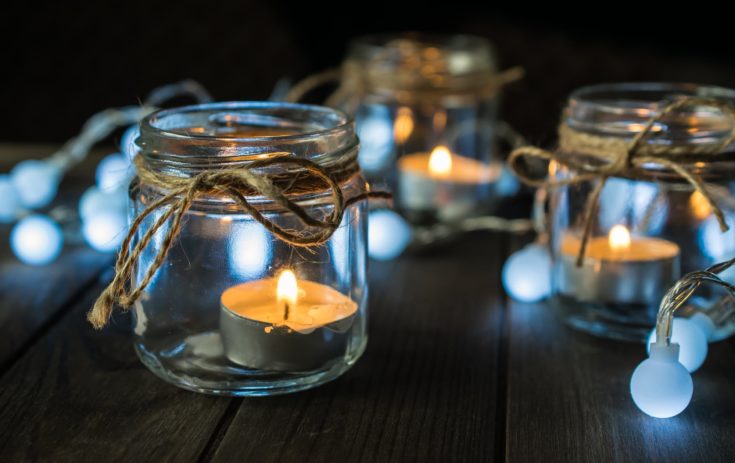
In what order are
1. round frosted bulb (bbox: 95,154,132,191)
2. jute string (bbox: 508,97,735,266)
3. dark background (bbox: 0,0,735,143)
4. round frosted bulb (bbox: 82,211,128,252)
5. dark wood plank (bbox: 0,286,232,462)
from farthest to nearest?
dark background (bbox: 0,0,735,143) → round frosted bulb (bbox: 95,154,132,191) → round frosted bulb (bbox: 82,211,128,252) → jute string (bbox: 508,97,735,266) → dark wood plank (bbox: 0,286,232,462)

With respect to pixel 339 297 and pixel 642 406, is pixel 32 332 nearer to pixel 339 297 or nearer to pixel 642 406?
pixel 339 297

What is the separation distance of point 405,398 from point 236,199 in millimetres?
198

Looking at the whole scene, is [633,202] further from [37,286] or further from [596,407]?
[37,286]

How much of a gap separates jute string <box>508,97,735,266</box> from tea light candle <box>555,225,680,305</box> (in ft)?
0.05

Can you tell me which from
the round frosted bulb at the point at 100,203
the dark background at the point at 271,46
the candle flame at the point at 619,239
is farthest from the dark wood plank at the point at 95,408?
the dark background at the point at 271,46

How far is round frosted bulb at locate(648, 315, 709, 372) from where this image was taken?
67cm

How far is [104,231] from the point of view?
938mm

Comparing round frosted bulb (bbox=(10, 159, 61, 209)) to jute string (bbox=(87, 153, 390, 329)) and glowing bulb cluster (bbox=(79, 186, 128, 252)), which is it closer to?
glowing bulb cluster (bbox=(79, 186, 128, 252))

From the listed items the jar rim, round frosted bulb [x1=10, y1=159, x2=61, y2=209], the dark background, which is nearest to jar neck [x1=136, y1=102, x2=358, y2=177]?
the jar rim

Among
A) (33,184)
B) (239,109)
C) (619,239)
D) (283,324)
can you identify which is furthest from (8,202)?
(619,239)

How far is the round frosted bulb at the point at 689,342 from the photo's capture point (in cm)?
67

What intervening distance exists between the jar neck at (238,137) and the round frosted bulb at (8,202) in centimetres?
43

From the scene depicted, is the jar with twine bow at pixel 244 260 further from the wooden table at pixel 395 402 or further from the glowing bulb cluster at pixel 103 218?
the glowing bulb cluster at pixel 103 218

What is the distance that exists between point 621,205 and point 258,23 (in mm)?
919
